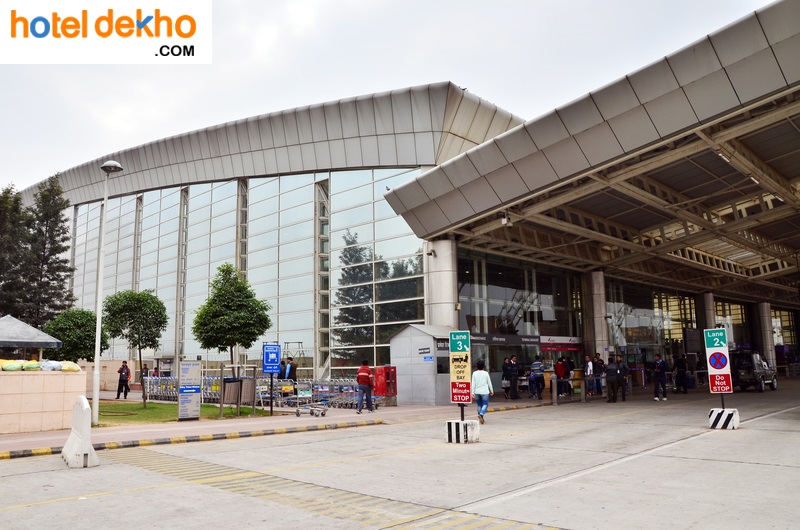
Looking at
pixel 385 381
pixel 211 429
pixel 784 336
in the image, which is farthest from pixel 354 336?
pixel 784 336

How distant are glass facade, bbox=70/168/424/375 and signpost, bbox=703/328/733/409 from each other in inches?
539

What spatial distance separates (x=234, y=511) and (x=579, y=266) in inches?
1233

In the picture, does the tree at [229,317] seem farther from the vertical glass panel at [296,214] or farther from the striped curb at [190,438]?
the striped curb at [190,438]

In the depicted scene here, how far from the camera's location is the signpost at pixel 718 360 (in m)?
15.4

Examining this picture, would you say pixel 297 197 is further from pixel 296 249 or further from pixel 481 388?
pixel 481 388

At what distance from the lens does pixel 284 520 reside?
6.61 m

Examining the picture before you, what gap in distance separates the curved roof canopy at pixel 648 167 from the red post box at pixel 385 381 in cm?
610

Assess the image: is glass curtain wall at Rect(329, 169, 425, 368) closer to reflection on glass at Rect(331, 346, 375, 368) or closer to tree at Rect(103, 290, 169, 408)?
reflection on glass at Rect(331, 346, 375, 368)

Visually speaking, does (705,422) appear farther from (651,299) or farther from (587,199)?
(651,299)

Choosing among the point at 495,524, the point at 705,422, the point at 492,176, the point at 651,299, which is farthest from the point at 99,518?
the point at 651,299

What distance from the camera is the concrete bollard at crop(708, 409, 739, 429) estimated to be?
47.3 feet

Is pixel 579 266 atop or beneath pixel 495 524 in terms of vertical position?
atop

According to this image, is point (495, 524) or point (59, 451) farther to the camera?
point (59, 451)

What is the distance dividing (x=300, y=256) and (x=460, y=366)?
19.0 metres
